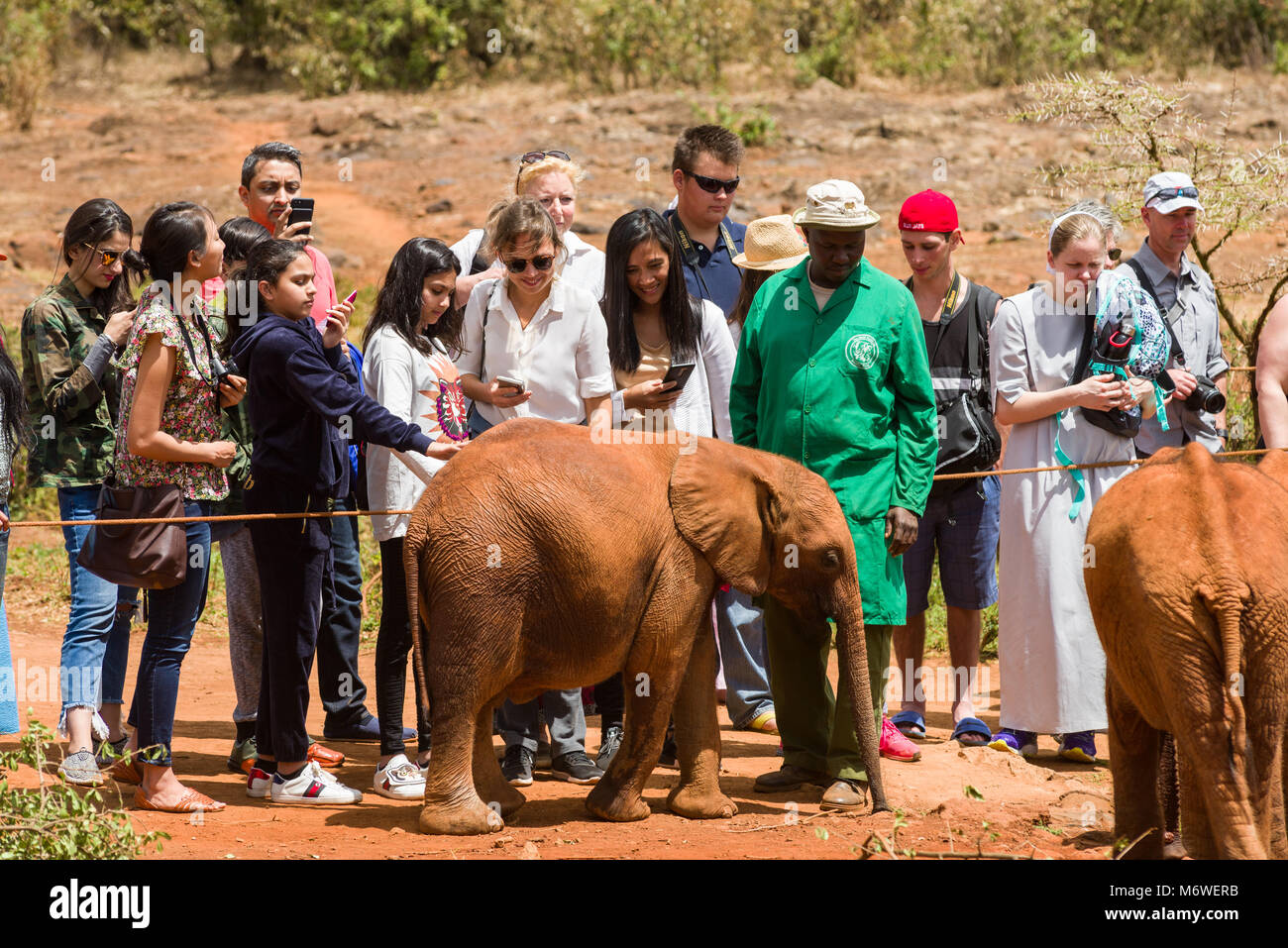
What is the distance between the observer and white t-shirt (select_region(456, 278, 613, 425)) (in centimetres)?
645

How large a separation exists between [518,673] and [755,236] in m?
2.95

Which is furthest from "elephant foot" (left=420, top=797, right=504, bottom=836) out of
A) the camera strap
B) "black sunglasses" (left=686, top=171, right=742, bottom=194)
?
the camera strap

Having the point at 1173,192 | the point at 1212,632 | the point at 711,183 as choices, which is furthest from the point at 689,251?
the point at 1212,632

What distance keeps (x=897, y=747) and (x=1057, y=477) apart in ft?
4.94

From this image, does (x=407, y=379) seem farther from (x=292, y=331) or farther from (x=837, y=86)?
(x=837, y=86)

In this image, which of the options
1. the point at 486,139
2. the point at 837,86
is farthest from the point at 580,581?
the point at 837,86

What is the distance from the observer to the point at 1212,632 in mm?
4516

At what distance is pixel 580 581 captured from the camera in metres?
5.66

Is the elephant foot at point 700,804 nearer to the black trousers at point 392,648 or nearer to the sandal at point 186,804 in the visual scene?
the black trousers at point 392,648

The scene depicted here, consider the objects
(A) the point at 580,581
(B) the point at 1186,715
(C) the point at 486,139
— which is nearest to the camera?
(B) the point at 1186,715

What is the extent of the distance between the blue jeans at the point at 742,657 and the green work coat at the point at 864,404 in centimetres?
164

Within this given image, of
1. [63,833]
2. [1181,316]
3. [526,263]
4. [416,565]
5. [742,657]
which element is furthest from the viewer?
[742,657]

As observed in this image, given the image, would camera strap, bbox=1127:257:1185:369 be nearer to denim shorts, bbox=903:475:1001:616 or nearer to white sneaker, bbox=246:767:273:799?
denim shorts, bbox=903:475:1001:616

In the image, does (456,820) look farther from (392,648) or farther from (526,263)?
(526,263)
